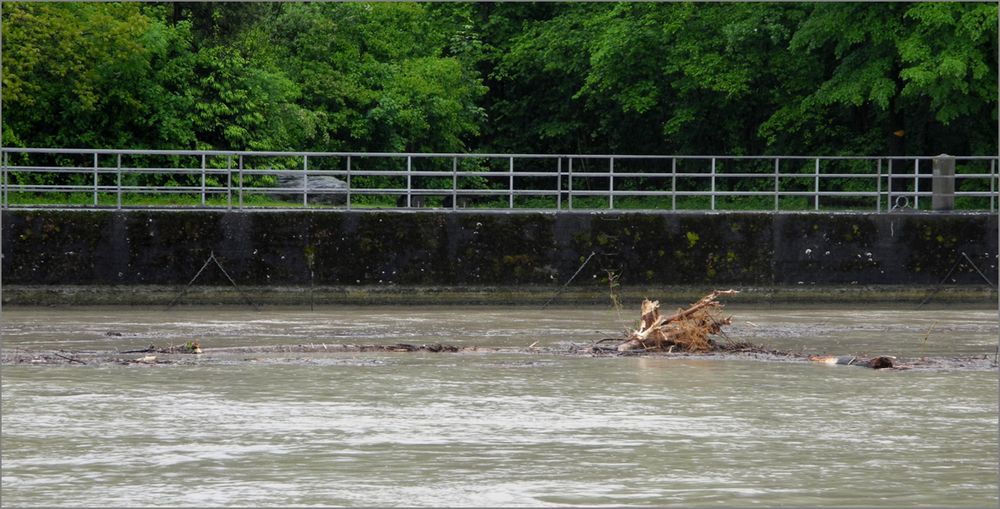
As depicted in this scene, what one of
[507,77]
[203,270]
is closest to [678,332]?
[203,270]

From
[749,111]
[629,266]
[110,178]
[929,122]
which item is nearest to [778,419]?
[629,266]

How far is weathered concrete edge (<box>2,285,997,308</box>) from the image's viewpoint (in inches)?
1021

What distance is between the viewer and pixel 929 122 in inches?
1767

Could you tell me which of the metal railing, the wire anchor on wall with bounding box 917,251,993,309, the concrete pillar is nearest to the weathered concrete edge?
the wire anchor on wall with bounding box 917,251,993,309

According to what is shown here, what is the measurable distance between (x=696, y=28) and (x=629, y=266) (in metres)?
21.9

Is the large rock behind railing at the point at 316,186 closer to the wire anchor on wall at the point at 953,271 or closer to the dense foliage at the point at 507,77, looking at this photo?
the dense foliage at the point at 507,77

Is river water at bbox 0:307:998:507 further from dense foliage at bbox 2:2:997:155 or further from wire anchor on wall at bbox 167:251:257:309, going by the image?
dense foliage at bbox 2:2:997:155

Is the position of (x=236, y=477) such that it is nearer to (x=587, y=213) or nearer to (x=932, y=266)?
(x=587, y=213)

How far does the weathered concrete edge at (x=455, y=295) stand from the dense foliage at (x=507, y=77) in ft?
33.1

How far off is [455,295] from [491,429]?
14281 millimetres

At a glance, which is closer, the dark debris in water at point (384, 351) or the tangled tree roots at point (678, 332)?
the dark debris in water at point (384, 351)

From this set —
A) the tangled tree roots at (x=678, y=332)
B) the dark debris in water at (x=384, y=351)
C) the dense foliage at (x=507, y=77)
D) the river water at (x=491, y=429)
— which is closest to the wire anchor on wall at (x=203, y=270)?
the river water at (x=491, y=429)

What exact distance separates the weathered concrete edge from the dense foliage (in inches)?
397

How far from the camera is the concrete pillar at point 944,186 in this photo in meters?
28.9
